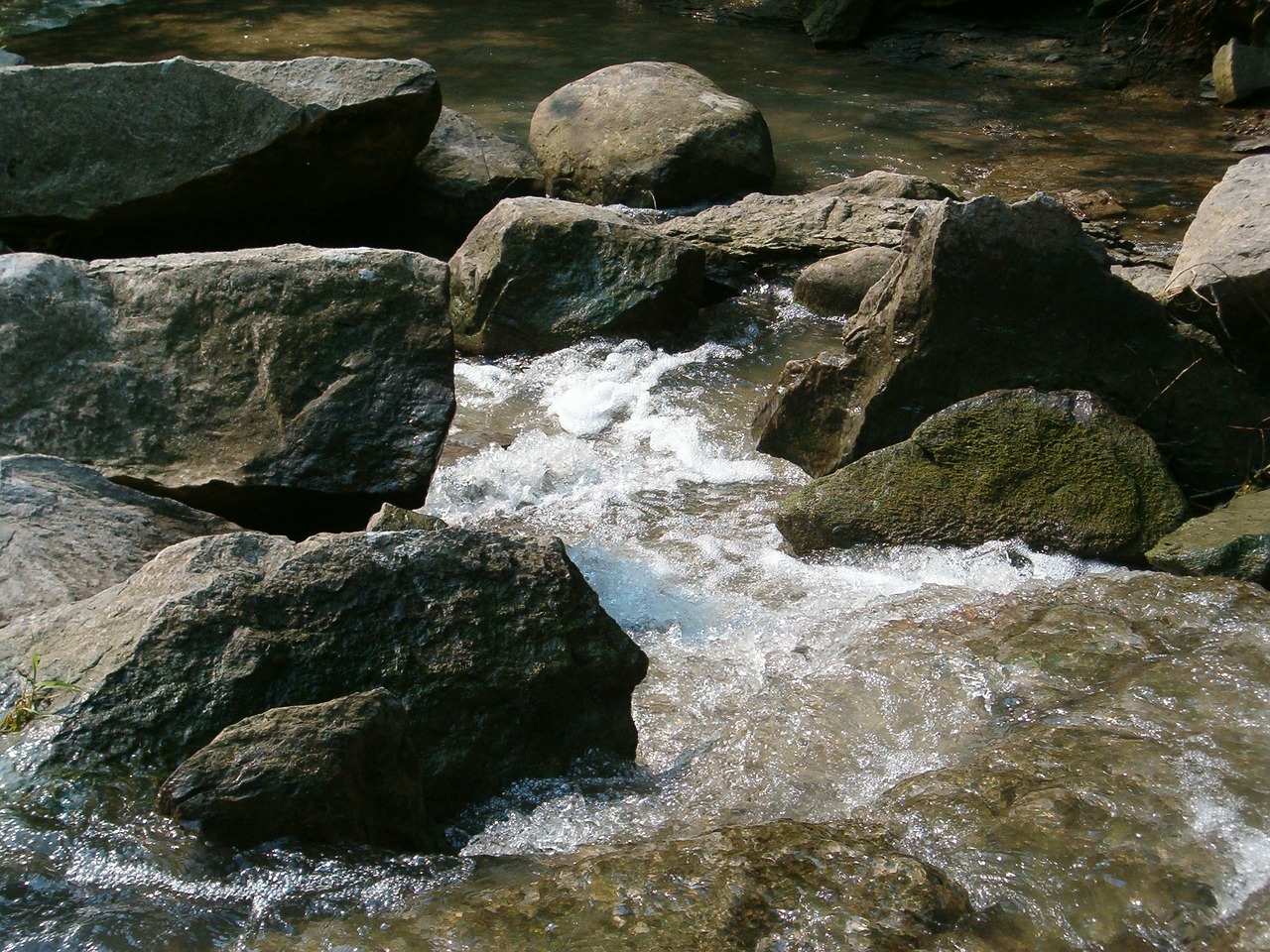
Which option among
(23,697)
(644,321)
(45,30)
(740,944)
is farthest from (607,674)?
(45,30)

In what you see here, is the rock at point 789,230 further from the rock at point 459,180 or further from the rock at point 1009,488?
the rock at point 1009,488

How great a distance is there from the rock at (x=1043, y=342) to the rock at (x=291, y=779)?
2509 millimetres

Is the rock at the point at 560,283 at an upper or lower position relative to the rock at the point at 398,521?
lower

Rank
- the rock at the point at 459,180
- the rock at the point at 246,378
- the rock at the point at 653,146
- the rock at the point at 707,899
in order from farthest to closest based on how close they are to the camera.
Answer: the rock at the point at 653,146 → the rock at the point at 459,180 → the rock at the point at 246,378 → the rock at the point at 707,899

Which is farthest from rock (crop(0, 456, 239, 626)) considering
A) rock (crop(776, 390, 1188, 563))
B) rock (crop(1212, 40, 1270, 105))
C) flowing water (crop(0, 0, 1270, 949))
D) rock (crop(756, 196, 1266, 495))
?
rock (crop(1212, 40, 1270, 105))

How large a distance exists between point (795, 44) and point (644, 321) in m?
6.55

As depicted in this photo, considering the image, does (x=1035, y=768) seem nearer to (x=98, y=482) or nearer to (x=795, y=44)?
(x=98, y=482)

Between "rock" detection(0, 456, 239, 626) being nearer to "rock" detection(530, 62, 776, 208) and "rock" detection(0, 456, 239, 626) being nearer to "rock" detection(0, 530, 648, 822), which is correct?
"rock" detection(0, 530, 648, 822)

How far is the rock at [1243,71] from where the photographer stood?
8.98 metres

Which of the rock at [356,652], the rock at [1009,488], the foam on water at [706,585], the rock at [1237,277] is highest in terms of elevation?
the rock at [1237,277]

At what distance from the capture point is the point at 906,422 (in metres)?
→ 4.41

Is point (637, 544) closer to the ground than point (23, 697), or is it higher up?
closer to the ground

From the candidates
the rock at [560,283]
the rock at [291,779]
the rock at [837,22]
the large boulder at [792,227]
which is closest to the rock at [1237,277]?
the large boulder at [792,227]

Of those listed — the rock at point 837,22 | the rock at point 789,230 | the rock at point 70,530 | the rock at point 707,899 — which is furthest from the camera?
the rock at point 837,22
